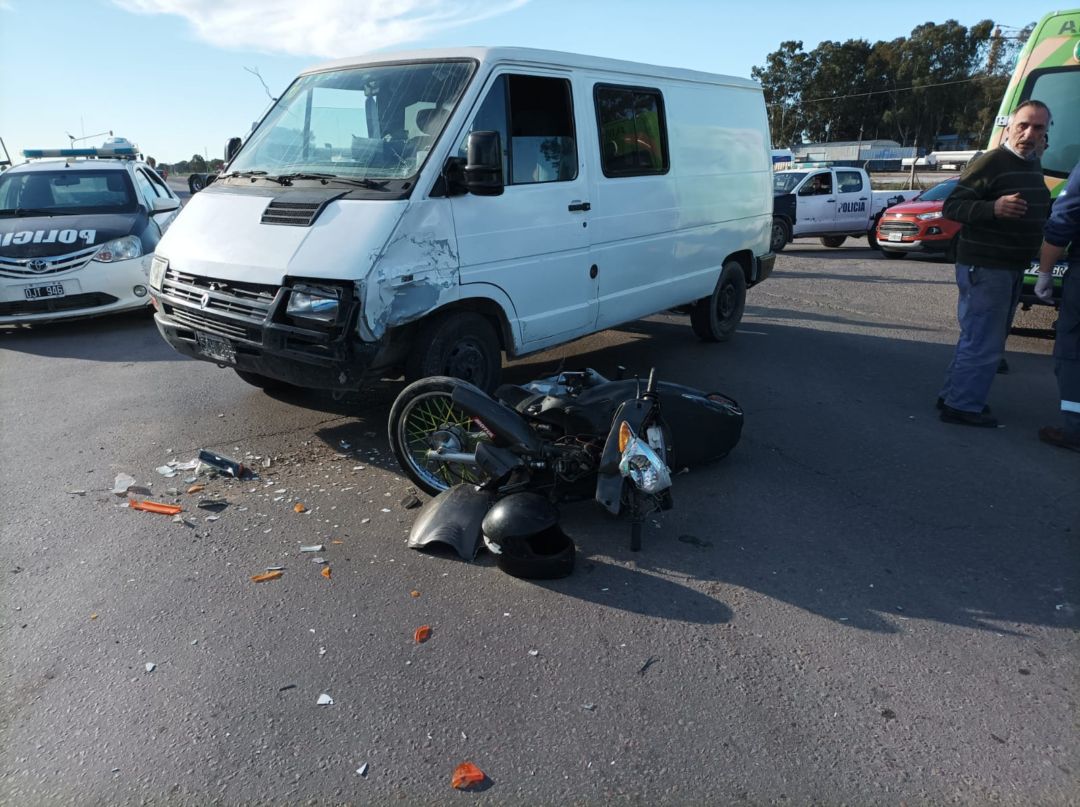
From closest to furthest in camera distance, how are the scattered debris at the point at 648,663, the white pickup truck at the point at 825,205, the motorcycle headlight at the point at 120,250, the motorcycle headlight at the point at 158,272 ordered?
1. the scattered debris at the point at 648,663
2. the motorcycle headlight at the point at 158,272
3. the motorcycle headlight at the point at 120,250
4. the white pickup truck at the point at 825,205

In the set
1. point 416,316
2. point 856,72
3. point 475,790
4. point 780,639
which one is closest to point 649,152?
point 416,316

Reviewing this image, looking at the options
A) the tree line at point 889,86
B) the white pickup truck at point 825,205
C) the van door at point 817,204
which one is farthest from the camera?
the tree line at point 889,86

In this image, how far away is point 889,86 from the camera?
78.5 m

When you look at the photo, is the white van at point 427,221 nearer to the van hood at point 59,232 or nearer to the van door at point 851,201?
the van hood at point 59,232

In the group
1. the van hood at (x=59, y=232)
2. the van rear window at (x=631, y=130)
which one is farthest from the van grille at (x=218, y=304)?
the van hood at (x=59, y=232)

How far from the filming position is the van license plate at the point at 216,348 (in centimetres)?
458

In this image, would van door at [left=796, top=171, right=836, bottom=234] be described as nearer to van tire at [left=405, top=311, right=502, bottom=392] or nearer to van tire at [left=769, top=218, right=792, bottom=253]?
van tire at [left=769, top=218, right=792, bottom=253]

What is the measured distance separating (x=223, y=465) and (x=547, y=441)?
2.03 m

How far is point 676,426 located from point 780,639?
5.38ft

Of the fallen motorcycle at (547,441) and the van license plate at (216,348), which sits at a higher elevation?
the van license plate at (216,348)

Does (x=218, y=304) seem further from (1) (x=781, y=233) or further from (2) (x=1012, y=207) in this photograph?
(1) (x=781, y=233)

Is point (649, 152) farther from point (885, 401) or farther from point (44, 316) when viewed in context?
point (44, 316)

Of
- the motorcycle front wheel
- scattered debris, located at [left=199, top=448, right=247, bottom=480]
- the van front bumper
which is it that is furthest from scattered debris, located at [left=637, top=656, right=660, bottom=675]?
scattered debris, located at [left=199, top=448, right=247, bottom=480]

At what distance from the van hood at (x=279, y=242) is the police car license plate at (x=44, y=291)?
13.4 feet
